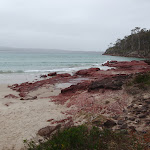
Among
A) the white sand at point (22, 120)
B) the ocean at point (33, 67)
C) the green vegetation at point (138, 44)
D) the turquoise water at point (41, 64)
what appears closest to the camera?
the white sand at point (22, 120)

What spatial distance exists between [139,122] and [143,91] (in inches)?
113

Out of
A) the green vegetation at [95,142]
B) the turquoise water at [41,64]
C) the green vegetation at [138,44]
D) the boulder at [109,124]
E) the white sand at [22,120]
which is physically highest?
the green vegetation at [138,44]

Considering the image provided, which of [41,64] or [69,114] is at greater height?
Result: [41,64]

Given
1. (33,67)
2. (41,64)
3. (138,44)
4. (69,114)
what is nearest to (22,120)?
(69,114)

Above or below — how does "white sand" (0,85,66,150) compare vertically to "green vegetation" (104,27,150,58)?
below

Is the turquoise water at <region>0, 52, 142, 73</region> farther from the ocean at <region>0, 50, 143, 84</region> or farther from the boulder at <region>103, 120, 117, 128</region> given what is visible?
the boulder at <region>103, 120, 117, 128</region>

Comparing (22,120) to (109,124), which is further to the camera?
(22,120)

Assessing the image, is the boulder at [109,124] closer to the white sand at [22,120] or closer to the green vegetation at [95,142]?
the green vegetation at [95,142]

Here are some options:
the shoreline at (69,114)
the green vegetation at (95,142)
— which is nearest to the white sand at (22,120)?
the shoreline at (69,114)

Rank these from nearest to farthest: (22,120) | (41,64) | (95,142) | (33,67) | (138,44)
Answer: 1. (95,142)
2. (22,120)
3. (33,67)
4. (41,64)
5. (138,44)

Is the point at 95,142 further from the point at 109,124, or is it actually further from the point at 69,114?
the point at 69,114

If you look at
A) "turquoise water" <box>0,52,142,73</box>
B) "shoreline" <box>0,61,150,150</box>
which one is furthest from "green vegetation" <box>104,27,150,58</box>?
"shoreline" <box>0,61,150,150</box>

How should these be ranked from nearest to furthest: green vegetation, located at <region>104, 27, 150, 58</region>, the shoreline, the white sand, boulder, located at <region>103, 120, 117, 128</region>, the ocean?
boulder, located at <region>103, 120, 117, 128</region>
the white sand
the shoreline
the ocean
green vegetation, located at <region>104, 27, 150, 58</region>

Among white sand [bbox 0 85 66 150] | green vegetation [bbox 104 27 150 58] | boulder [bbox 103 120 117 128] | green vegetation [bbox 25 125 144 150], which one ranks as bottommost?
white sand [bbox 0 85 66 150]
